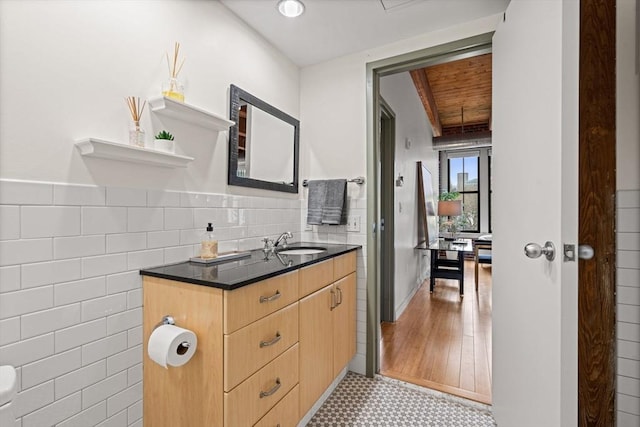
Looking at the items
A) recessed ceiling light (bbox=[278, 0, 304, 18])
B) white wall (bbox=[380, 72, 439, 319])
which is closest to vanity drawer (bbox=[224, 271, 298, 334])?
recessed ceiling light (bbox=[278, 0, 304, 18])

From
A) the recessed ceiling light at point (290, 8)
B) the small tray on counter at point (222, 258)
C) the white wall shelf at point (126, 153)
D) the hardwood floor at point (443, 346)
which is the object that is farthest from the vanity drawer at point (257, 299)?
the recessed ceiling light at point (290, 8)

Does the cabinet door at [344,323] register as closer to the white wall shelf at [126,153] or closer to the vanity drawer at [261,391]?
the vanity drawer at [261,391]

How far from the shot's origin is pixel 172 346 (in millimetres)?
1053

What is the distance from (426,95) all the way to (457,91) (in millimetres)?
511

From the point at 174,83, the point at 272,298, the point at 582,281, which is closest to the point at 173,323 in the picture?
the point at 272,298

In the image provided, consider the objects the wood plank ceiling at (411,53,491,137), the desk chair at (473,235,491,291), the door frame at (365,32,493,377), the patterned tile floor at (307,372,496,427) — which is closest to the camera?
the patterned tile floor at (307,372,496,427)

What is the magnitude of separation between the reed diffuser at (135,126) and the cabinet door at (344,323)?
130 cm

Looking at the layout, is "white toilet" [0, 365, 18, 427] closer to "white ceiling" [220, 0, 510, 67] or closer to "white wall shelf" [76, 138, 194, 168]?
"white wall shelf" [76, 138, 194, 168]

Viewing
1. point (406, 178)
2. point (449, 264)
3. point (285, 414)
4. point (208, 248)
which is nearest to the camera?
point (285, 414)

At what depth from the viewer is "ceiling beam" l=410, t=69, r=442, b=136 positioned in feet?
12.4

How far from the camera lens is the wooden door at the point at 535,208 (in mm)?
956

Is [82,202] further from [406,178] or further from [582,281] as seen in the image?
[406,178]

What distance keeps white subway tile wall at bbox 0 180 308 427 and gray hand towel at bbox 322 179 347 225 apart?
1.08 metres

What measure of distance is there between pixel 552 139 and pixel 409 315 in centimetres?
275
